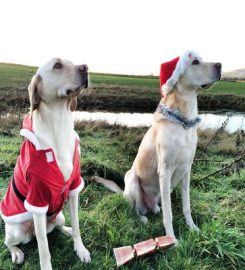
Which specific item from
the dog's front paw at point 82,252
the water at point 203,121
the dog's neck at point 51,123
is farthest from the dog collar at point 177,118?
the water at point 203,121

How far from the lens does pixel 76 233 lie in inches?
153

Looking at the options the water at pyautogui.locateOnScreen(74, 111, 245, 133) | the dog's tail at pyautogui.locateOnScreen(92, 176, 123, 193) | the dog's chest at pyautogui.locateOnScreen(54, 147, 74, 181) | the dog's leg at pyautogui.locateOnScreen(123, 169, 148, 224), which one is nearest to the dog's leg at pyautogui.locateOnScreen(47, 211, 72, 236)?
the dog's chest at pyautogui.locateOnScreen(54, 147, 74, 181)

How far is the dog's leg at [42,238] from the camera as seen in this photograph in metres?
3.46

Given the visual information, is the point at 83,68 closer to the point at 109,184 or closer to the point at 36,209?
the point at 36,209

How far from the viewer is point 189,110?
14.0 feet

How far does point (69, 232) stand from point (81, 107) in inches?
523

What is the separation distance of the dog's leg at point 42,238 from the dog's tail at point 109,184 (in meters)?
1.87

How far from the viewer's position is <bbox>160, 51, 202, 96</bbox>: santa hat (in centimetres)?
417

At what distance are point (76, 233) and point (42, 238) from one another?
18.8 inches

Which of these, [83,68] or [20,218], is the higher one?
[83,68]

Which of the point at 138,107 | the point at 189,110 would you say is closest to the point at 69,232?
the point at 189,110

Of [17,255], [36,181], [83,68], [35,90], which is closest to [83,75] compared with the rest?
[83,68]

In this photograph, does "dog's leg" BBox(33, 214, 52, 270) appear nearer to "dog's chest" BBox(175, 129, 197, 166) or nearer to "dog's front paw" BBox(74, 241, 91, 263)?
"dog's front paw" BBox(74, 241, 91, 263)

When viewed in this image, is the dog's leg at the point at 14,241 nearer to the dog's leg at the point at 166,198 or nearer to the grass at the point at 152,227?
the grass at the point at 152,227
